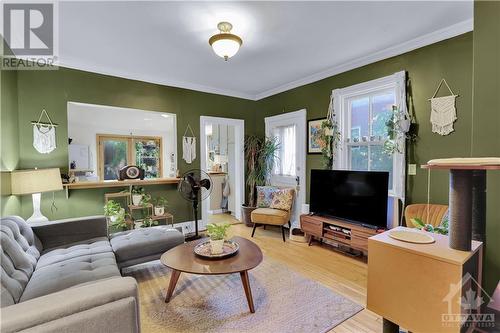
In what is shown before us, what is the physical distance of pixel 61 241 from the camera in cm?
249

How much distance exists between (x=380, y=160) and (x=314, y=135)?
42.6 inches

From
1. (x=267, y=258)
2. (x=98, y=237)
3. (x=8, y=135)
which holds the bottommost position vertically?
(x=267, y=258)

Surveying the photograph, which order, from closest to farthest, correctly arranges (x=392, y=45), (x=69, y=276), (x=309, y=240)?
(x=69, y=276)
(x=392, y=45)
(x=309, y=240)

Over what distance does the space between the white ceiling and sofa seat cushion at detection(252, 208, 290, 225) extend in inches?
86.3

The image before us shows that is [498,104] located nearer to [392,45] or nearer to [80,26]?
[392,45]

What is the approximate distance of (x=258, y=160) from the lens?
15.9 ft

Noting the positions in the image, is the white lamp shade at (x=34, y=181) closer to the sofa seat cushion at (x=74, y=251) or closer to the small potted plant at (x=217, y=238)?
the sofa seat cushion at (x=74, y=251)

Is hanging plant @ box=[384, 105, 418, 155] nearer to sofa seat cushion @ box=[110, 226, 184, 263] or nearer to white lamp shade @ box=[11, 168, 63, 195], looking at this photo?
sofa seat cushion @ box=[110, 226, 184, 263]

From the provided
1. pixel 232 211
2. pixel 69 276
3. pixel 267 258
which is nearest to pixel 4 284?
pixel 69 276

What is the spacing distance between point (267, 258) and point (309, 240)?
844 mm

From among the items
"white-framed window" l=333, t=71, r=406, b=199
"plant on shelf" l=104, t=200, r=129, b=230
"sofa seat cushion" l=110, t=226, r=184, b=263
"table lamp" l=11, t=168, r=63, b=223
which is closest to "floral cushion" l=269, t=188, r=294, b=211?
"white-framed window" l=333, t=71, r=406, b=199

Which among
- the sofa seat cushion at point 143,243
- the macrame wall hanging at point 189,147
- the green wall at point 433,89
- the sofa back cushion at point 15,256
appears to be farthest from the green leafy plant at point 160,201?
the green wall at point 433,89

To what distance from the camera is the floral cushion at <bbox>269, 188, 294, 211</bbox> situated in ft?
13.1

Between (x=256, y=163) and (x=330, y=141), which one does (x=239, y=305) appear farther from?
(x=256, y=163)
